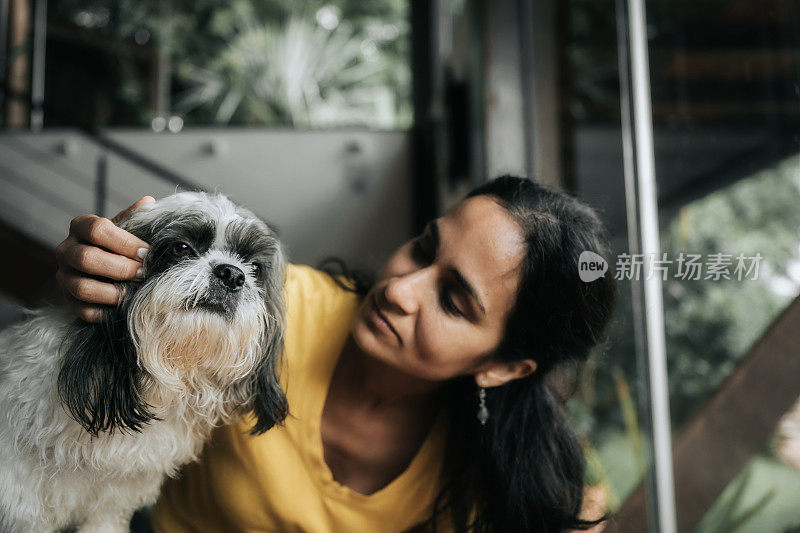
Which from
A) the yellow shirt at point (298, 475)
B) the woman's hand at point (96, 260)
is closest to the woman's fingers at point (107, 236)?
the woman's hand at point (96, 260)

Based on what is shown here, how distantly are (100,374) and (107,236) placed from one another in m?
0.21

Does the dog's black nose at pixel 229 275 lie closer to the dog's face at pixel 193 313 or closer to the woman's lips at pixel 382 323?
the dog's face at pixel 193 313

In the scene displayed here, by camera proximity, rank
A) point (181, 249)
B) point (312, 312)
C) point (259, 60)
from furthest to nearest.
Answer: point (259, 60) < point (312, 312) < point (181, 249)

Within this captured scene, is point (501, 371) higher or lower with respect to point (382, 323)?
lower

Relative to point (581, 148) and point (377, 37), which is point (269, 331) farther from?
point (377, 37)

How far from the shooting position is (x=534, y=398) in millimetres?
1140

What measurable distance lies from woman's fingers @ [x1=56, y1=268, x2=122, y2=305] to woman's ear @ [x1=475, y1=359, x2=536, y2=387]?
26.8 inches

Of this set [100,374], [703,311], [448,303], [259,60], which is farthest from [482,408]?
[259,60]

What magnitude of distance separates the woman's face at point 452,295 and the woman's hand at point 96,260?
0.42m

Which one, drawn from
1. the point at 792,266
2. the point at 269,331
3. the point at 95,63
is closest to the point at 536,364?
the point at 269,331

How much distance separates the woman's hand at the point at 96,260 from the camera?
→ 682mm

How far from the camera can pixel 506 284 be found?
0.97m

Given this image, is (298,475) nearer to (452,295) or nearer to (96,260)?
(452,295)

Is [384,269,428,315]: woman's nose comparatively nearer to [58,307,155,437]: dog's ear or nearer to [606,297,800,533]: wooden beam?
[58,307,155,437]: dog's ear
